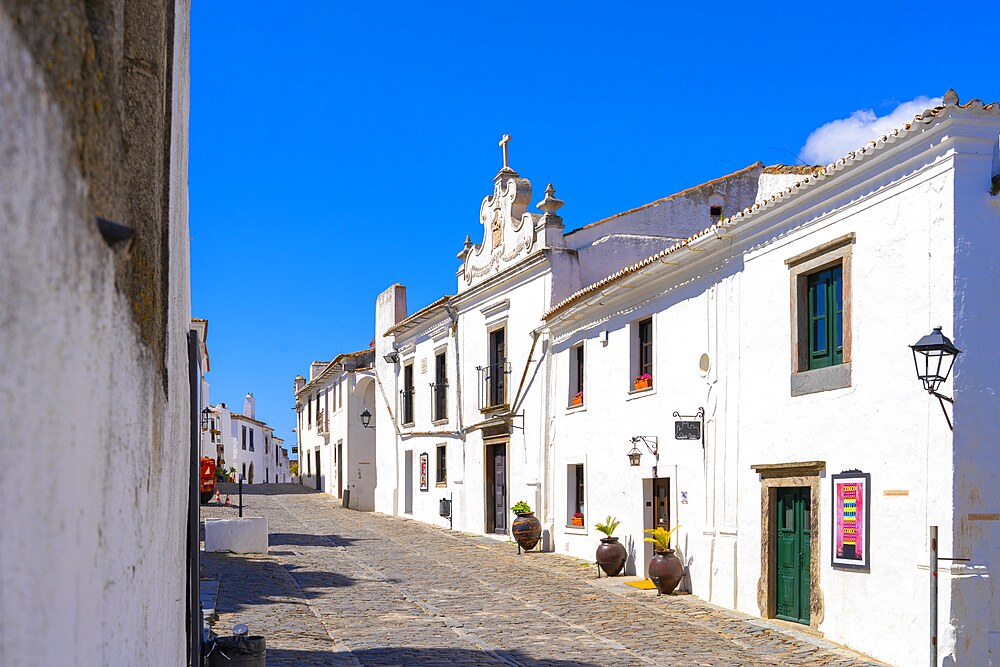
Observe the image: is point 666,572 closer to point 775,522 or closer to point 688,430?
point 688,430

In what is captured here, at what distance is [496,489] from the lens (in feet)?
Result: 78.4

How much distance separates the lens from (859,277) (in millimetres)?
11141

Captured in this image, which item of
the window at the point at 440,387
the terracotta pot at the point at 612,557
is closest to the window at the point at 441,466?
the window at the point at 440,387

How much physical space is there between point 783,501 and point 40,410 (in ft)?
40.1

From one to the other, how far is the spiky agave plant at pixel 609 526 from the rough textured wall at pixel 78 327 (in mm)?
14556

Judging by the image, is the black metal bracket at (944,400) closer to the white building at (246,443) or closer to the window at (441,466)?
the window at (441,466)

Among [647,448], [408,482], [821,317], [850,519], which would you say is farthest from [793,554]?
[408,482]

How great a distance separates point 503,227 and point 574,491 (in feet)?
22.3

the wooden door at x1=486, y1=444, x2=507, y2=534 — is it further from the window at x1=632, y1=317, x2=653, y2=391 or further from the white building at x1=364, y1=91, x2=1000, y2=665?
the window at x1=632, y1=317, x2=653, y2=391

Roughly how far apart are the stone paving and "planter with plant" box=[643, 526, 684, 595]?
8.4 inches

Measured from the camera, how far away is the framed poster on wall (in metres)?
10.8

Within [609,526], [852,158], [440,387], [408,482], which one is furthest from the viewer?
[408,482]

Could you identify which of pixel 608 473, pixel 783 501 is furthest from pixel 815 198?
pixel 608 473

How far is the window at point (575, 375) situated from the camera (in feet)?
65.0
